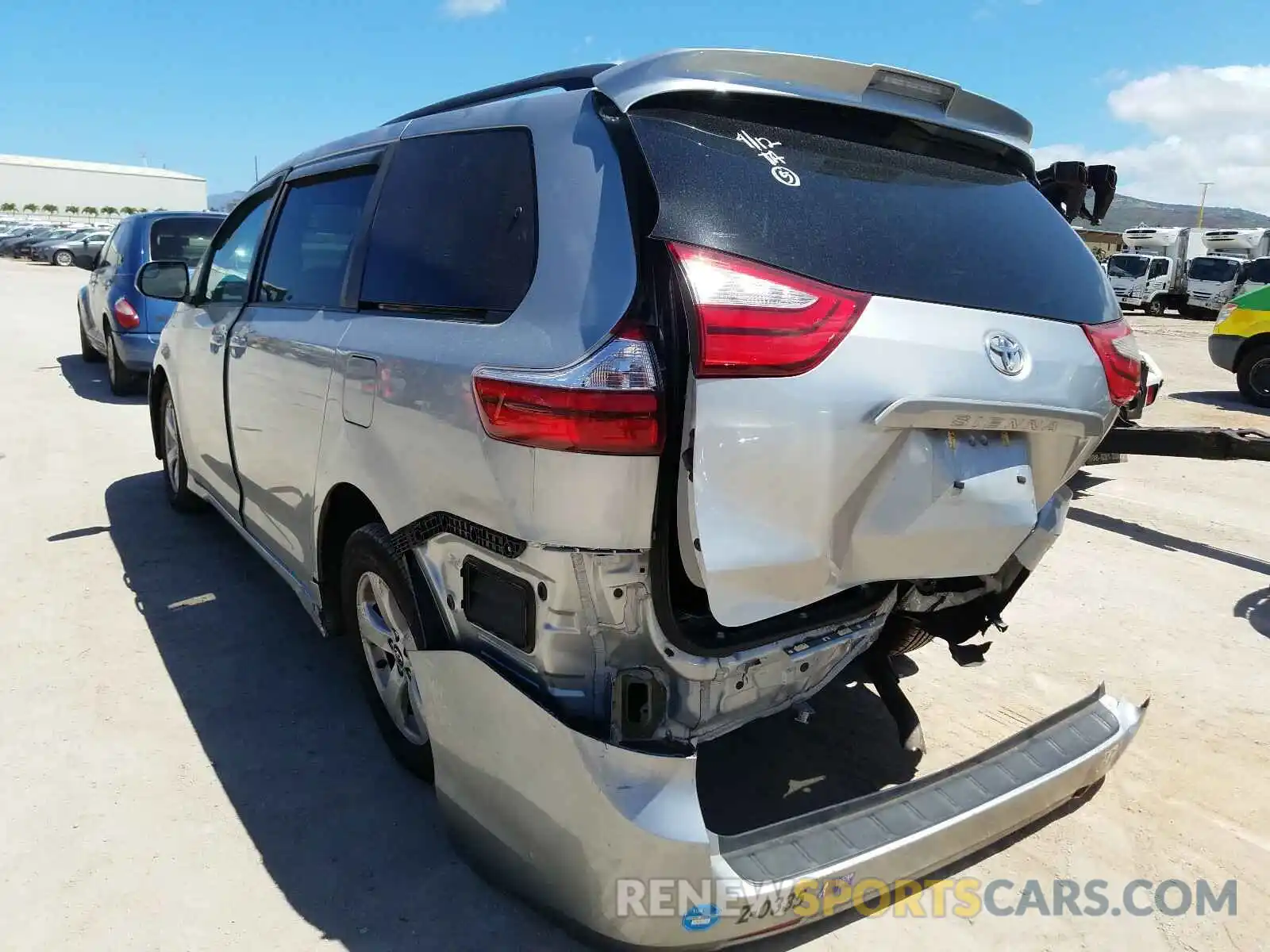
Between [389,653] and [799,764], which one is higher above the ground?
[389,653]

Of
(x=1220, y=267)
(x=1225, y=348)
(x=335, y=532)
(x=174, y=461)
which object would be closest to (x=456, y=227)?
(x=335, y=532)

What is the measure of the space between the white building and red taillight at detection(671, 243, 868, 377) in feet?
335

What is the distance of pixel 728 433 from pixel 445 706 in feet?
3.54

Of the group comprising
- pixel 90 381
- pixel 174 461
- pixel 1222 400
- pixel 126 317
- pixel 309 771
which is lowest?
pixel 309 771

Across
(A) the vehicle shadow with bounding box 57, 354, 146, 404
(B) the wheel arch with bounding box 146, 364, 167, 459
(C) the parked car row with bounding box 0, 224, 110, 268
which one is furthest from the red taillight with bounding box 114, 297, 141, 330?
(C) the parked car row with bounding box 0, 224, 110, 268

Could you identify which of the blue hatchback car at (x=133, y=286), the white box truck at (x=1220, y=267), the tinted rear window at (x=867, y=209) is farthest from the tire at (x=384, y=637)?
the white box truck at (x=1220, y=267)

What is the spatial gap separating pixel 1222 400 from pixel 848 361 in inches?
499

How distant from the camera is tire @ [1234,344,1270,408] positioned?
1137 centimetres

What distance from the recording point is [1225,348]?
11562 mm

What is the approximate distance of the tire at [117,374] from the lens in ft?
29.5

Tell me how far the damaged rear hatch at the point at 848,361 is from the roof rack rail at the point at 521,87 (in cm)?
34

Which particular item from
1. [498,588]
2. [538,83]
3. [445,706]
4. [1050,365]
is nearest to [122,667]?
[445,706]

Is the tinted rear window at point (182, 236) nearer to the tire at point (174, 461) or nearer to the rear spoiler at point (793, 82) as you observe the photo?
the tire at point (174, 461)

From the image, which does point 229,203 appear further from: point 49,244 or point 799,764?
point 49,244
